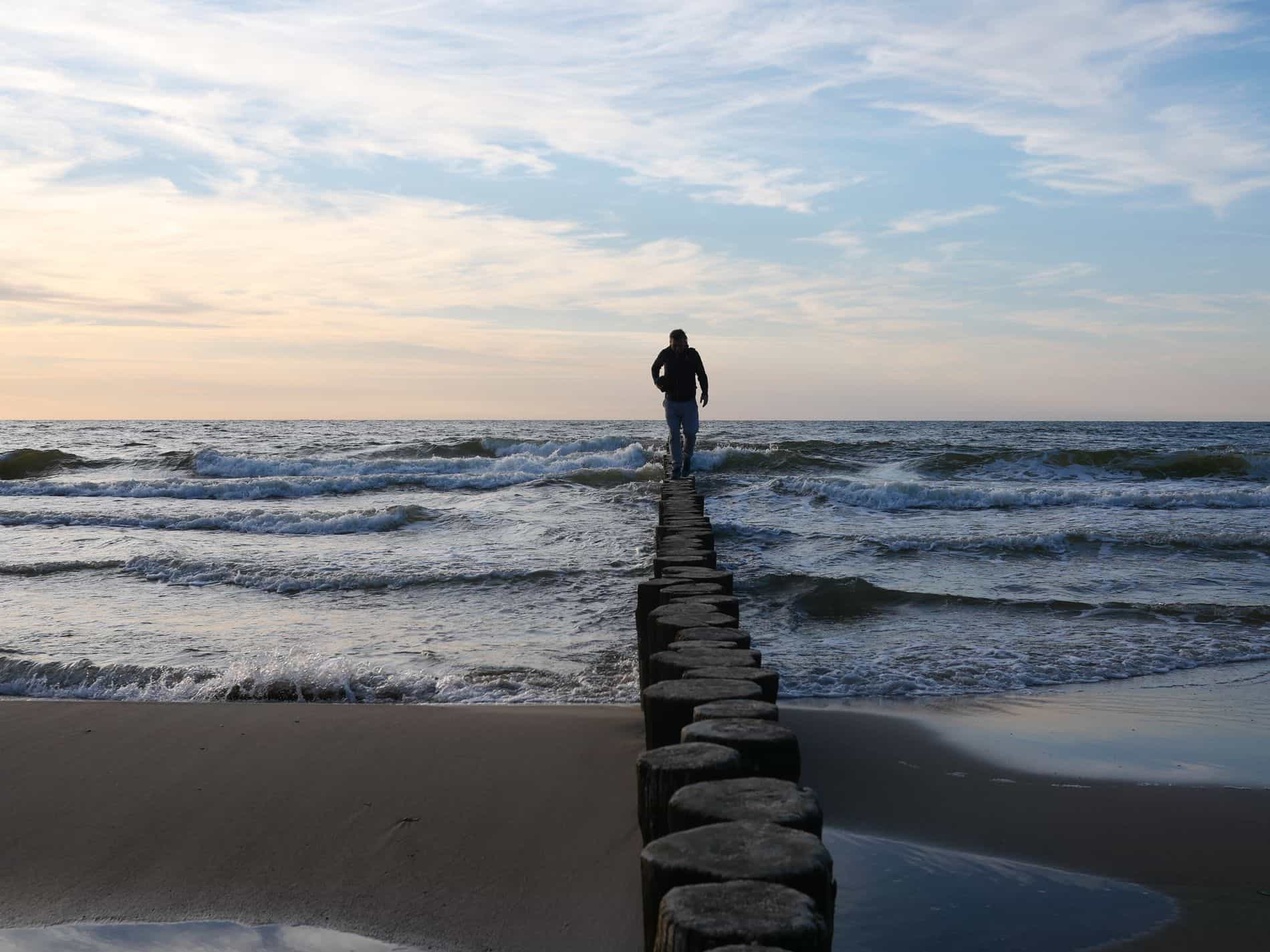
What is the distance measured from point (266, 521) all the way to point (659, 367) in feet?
19.2

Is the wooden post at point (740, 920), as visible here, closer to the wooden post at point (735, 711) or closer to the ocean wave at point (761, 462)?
the wooden post at point (735, 711)

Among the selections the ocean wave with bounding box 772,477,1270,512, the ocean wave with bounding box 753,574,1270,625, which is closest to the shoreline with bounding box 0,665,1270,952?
the ocean wave with bounding box 753,574,1270,625

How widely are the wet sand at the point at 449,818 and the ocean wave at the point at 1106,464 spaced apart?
17.7 meters

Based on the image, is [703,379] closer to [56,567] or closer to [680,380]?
[680,380]

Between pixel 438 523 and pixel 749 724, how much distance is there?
10.5m

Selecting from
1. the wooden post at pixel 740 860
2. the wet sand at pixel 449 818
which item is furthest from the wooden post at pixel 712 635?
the wooden post at pixel 740 860

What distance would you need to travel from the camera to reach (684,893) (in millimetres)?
1607

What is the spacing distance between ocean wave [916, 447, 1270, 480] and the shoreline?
17.7m

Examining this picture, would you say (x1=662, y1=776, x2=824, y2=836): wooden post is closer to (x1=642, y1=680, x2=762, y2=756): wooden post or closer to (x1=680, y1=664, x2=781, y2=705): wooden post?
(x1=642, y1=680, x2=762, y2=756): wooden post

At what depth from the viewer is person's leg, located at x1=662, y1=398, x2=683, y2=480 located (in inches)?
403

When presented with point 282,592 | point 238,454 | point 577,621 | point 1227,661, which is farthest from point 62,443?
point 1227,661

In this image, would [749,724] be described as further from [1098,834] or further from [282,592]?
[282,592]

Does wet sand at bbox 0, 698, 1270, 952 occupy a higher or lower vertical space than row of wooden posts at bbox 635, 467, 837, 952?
lower

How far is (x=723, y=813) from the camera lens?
1.92 metres
